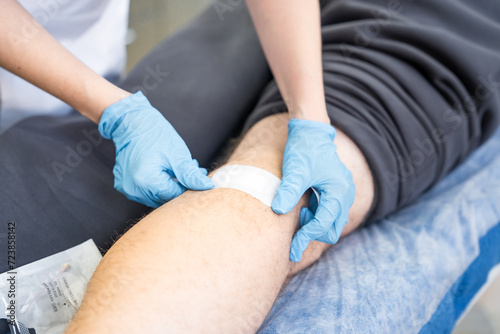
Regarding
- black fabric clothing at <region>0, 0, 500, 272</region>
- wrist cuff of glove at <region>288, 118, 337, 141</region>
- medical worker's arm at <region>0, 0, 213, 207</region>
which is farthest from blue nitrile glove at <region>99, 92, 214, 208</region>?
wrist cuff of glove at <region>288, 118, 337, 141</region>

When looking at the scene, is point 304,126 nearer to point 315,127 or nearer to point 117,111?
point 315,127

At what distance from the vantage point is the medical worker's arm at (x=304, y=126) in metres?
0.68

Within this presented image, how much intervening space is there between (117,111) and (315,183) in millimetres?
421

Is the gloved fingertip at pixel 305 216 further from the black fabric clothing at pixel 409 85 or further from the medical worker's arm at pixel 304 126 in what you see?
the black fabric clothing at pixel 409 85

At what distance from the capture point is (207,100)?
0.95 m

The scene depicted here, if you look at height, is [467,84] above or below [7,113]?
below

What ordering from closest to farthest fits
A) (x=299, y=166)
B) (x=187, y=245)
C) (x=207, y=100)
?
(x=187, y=245)
(x=299, y=166)
(x=207, y=100)

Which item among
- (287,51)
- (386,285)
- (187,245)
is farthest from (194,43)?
(386,285)

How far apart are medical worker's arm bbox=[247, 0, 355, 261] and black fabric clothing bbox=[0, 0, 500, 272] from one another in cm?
8

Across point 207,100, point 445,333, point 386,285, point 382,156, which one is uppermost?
point 207,100

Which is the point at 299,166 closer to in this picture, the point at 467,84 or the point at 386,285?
the point at 386,285

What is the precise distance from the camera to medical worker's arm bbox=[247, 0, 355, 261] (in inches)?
26.7

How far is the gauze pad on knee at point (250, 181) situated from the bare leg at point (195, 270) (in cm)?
1

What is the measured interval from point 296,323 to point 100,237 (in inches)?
16.1
